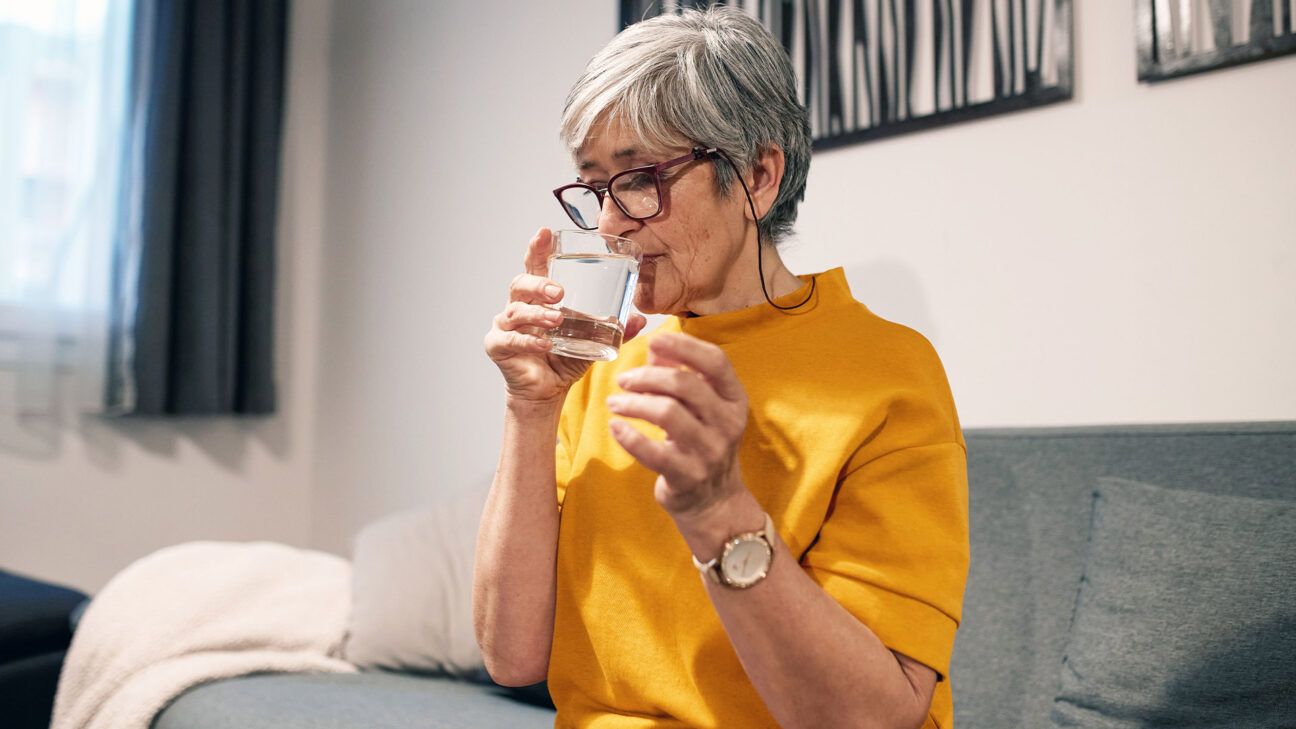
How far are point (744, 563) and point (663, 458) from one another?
0.11m

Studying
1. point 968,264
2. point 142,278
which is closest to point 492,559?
point 968,264

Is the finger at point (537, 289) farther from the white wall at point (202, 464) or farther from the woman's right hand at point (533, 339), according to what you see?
the white wall at point (202, 464)

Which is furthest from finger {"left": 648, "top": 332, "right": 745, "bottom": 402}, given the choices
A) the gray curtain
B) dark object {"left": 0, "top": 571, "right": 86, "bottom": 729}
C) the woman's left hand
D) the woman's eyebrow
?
the gray curtain

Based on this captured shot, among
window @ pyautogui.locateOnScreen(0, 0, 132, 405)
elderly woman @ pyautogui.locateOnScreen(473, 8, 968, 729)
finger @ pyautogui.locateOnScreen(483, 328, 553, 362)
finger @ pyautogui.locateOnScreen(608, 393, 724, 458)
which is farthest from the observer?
window @ pyautogui.locateOnScreen(0, 0, 132, 405)

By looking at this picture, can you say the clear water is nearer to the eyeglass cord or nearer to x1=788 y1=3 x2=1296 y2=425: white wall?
the eyeglass cord

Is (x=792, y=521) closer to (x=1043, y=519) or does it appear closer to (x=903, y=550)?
(x=903, y=550)

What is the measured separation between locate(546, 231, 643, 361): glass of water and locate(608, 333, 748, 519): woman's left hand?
0.70ft

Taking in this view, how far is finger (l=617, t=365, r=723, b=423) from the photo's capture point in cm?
66

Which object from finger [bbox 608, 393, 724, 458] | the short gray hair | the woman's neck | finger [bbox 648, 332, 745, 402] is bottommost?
finger [bbox 608, 393, 724, 458]

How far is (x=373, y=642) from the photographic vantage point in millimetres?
1946

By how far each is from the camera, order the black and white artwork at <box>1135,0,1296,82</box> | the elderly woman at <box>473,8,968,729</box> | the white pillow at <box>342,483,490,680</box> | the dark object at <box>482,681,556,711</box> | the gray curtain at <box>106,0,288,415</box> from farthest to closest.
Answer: the gray curtain at <box>106,0,288,415</box>
the white pillow at <box>342,483,490,680</box>
the dark object at <box>482,681,556,711</box>
the black and white artwork at <box>1135,0,1296,82</box>
the elderly woman at <box>473,8,968,729</box>

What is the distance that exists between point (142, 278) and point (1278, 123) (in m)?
2.79

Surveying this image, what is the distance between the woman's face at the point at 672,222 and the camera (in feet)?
3.13

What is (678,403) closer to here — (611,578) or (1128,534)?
(611,578)
